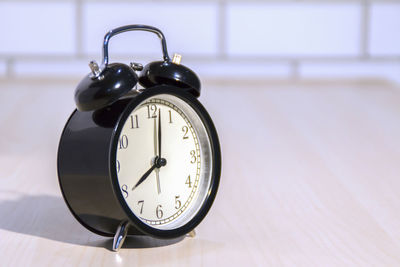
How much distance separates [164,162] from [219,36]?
3645mm

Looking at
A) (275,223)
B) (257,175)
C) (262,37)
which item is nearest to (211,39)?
(262,37)

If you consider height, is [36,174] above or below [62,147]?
below

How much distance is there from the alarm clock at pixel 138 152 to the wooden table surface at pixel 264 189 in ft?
0.17

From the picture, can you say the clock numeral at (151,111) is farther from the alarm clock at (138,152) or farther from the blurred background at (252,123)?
the blurred background at (252,123)

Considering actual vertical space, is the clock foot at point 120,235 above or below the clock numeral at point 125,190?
below

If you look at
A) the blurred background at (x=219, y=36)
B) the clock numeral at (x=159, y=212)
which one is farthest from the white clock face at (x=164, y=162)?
the blurred background at (x=219, y=36)

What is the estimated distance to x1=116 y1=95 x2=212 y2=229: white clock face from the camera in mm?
1139

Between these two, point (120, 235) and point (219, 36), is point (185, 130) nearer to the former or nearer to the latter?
point (120, 235)

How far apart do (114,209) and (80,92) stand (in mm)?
180

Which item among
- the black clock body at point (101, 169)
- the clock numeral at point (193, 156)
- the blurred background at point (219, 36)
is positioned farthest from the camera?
the blurred background at point (219, 36)

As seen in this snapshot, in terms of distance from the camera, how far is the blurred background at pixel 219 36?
15.2 feet

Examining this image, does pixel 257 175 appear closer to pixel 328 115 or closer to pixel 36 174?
pixel 36 174

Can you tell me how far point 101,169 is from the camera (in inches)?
43.3

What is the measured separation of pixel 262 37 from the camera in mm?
4758
